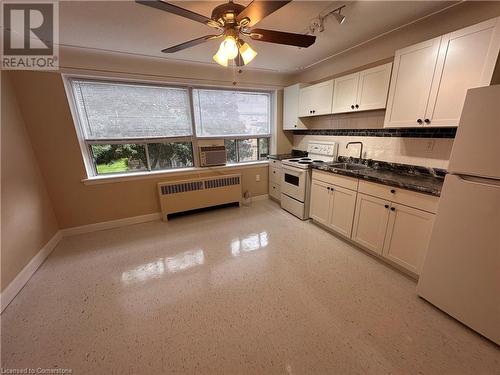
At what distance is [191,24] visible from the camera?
74.2 inches

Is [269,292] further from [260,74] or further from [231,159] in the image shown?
[260,74]

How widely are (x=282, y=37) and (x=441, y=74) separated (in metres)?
1.40

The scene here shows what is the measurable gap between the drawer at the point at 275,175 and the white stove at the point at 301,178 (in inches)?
8.6

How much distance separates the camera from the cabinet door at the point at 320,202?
2.65m

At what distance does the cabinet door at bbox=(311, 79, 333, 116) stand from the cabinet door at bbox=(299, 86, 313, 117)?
2.6 inches

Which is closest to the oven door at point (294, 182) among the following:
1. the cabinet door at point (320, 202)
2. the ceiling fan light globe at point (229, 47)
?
the cabinet door at point (320, 202)

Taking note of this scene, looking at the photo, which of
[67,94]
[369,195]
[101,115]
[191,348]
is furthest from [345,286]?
[67,94]

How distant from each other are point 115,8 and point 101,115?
1.55m

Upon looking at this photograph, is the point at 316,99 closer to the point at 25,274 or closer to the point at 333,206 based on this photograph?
the point at 333,206

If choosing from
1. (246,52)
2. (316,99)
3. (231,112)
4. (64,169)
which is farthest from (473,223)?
(64,169)

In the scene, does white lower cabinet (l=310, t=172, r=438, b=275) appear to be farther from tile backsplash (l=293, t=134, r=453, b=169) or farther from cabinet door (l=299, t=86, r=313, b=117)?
cabinet door (l=299, t=86, r=313, b=117)

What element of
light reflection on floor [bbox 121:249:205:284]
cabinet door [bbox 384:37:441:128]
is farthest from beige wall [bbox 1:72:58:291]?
cabinet door [bbox 384:37:441:128]

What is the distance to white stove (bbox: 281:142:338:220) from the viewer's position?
292 cm

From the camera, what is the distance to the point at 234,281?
1.92 meters
